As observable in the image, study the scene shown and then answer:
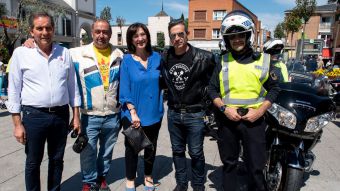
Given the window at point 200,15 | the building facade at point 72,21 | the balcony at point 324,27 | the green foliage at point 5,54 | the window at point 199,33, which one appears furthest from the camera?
the balcony at point 324,27

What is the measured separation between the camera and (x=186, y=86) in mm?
3127

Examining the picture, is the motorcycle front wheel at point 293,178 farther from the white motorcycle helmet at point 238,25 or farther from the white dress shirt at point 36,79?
the white dress shirt at point 36,79

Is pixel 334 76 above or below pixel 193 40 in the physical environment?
below

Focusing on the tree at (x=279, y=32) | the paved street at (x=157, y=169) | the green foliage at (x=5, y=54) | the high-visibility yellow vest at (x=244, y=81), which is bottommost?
the paved street at (x=157, y=169)

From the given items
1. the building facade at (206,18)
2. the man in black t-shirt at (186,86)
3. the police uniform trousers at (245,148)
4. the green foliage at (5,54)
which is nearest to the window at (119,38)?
the building facade at (206,18)

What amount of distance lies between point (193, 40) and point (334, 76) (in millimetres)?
41963

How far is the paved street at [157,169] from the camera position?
3.68 m

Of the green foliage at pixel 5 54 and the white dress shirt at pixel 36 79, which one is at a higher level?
the green foliage at pixel 5 54

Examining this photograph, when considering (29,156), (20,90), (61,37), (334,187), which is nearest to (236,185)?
(334,187)

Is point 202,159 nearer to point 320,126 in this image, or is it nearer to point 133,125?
point 133,125

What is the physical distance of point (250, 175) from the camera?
9.15 ft

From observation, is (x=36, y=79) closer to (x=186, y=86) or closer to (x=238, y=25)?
(x=186, y=86)

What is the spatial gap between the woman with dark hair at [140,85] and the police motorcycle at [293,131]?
3.94ft

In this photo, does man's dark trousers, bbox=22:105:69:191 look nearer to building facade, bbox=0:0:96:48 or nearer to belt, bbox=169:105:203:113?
belt, bbox=169:105:203:113
